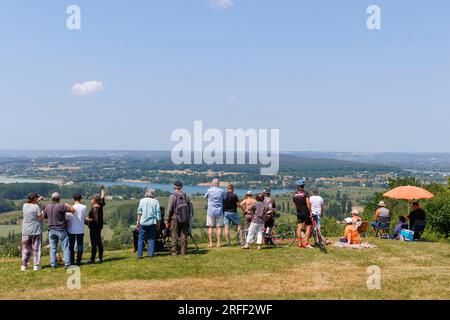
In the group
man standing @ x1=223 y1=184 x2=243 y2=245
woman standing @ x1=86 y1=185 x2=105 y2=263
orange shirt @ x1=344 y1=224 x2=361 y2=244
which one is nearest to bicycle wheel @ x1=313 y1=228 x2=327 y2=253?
orange shirt @ x1=344 y1=224 x2=361 y2=244

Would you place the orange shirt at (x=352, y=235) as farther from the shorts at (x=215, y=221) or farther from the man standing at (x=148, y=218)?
the man standing at (x=148, y=218)

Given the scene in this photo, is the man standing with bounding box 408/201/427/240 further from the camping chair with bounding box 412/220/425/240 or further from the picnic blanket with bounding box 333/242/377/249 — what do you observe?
the picnic blanket with bounding box 333/242/377/249

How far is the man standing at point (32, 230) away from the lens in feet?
38.1

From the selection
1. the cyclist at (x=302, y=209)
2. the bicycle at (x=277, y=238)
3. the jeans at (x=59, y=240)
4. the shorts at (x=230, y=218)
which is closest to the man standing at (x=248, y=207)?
the shorts at (x=230, y=218)

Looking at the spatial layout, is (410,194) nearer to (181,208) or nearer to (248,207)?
(248,207)

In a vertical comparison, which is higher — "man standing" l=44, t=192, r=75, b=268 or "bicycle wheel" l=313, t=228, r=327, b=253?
"man standing" l=44, t=192, r=75, b=268

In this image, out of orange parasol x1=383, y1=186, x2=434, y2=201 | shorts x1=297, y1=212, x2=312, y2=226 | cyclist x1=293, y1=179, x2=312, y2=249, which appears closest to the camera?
cyclist x1=293, y1=179, x2=312, y2=249

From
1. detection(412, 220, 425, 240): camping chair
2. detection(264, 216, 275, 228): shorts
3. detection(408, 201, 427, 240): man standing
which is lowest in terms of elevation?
detection(412, 220, 425, 240): camping chair

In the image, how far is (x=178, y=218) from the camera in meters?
12.9

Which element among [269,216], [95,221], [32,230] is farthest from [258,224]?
[32,230]

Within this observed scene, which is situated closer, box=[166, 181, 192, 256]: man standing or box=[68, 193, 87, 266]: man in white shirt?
box=[68, 193, 87, 266]: man in white shirt

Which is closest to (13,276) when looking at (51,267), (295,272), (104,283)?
(51,267)

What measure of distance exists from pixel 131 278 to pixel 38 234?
133 inches

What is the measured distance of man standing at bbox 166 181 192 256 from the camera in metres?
12.9
